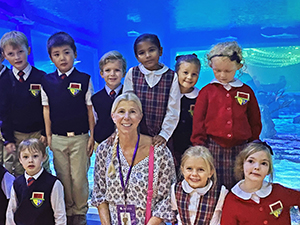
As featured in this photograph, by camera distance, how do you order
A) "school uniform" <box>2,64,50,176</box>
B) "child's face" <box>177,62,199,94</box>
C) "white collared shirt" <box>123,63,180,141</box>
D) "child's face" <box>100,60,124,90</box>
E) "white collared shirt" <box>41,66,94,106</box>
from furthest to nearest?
"school uniform" <box>2,64,50,176</box> → "white collared shirt" <box>41,66,94,106</box> → "child's face" <box>100,60,124,90</box> → "child's face" <box>177,62,199,94</box> → "white collared shirt" <box>123,63,180,141</box>

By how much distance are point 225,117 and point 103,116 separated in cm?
115

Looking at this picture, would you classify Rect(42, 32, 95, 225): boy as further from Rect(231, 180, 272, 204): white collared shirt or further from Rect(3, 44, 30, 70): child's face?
Rect(231, 180, 272, 204): white collared shirt

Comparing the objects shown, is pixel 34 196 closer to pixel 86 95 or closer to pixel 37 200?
pixel 37 200

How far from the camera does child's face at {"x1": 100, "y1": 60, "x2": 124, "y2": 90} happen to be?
2.20 meters

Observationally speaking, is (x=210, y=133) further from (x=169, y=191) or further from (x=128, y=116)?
(x=128, y=116)

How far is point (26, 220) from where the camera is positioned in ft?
6.73

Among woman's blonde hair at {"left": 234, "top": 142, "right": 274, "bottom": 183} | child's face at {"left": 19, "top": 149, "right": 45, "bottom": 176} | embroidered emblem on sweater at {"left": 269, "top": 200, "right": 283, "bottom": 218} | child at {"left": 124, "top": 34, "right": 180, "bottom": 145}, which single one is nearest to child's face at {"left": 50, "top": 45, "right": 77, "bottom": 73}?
child at {"left": 124, "top": 34, "right": 180, "bottom": 145}

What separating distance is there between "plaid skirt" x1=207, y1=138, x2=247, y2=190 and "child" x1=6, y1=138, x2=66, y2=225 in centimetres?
146

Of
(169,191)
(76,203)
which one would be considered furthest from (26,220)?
(169,191)

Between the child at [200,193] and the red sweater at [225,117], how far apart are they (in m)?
0.27

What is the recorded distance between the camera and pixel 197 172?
5.17ft

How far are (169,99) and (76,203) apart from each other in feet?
5.09

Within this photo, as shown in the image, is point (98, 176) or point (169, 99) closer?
point (98, 176)

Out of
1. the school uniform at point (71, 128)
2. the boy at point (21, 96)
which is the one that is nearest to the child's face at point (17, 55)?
the boy at point (21, 96)
